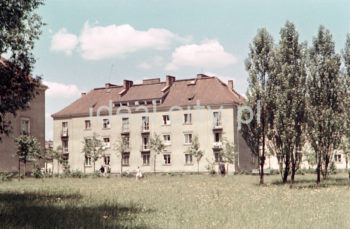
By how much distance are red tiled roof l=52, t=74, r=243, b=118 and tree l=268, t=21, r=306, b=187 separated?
112 ft

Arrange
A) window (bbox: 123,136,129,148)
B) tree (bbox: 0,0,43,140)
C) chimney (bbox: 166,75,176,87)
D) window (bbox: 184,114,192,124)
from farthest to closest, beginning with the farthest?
chimney (bbox: 166,75,176,87), window (bbox: 123,136,129,148), window (bbox: 184,114,192,124), tree (bbox: 0,0,43,140)

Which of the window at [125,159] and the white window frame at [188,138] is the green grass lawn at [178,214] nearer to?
the white window frame at [188,138]

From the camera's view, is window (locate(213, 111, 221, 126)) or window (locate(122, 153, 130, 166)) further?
Result: window (locate(122, 153, 130, 166))

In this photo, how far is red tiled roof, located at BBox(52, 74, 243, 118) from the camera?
66.6 m

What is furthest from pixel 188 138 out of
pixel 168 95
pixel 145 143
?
pixel 168 95

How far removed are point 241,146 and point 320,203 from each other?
4947 centimetres

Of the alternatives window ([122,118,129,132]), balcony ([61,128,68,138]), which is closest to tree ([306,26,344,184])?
window ([122,118,129,132])

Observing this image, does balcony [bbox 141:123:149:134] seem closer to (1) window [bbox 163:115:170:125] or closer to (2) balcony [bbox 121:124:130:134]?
(2) balcony [bbox 121:124:130:134]

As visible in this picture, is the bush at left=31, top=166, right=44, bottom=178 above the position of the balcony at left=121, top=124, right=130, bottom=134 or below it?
below

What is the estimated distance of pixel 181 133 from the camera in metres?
67.2

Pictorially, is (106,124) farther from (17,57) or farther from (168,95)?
(17,57)

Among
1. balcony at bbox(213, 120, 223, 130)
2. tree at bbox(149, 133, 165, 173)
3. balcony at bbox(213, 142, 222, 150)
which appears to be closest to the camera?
balcony at bbox(213, 142, 222, 150)

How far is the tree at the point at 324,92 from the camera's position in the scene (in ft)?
96.3

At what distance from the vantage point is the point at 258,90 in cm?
3114
